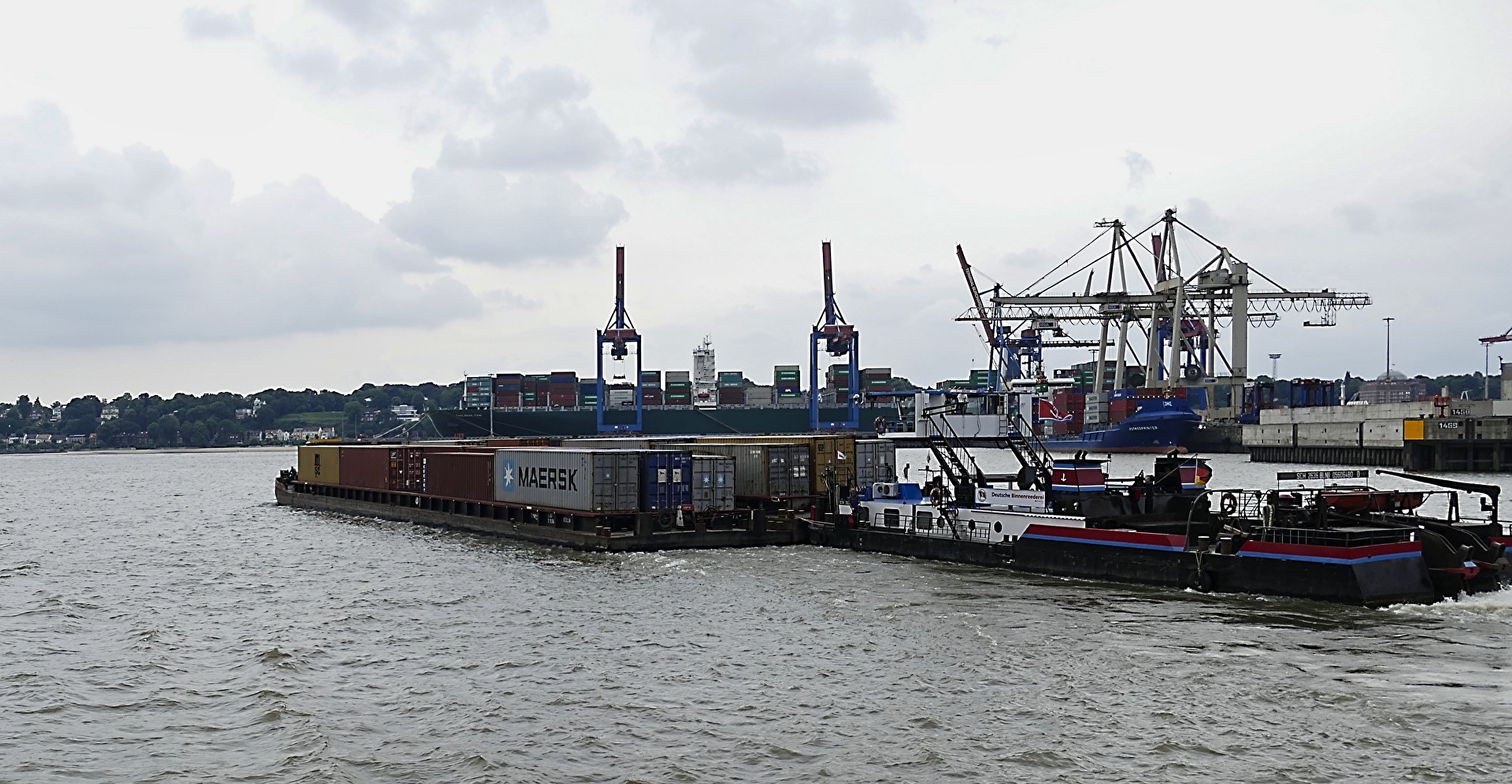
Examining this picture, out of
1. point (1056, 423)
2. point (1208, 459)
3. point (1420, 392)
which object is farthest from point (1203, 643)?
point (1420, 392)

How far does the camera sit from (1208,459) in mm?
114188

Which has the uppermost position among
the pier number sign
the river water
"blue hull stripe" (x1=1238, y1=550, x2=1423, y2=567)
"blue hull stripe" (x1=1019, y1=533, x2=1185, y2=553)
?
the pier number sign

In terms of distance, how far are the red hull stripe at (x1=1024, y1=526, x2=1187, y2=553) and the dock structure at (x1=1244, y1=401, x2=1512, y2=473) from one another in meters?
63.7

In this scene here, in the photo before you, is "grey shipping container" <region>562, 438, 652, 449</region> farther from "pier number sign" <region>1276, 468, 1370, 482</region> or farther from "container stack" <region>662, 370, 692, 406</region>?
"container stack" <region>662, 370, 692, 406</region>

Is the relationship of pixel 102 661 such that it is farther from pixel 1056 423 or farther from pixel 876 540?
pixel 1056 423

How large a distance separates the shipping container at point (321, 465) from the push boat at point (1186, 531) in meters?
39.9

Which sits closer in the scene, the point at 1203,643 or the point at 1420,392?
the point at 1203,643

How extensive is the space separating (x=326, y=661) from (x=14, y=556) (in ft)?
98.3

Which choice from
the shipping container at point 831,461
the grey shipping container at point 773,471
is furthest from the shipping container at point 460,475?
the shipping container at point 831,461

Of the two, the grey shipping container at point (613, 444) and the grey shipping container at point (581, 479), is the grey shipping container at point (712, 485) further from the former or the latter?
the grey shipping container at point (613, 444)

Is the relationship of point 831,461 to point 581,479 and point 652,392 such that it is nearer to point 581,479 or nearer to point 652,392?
point 581,479

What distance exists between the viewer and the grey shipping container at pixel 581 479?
42.2 m

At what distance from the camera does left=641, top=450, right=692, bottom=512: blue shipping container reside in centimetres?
4241

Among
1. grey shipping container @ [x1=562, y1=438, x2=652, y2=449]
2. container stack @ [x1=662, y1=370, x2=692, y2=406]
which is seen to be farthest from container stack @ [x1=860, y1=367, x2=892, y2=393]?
grey shipping container @ [x1=562, y1=438, x2=652, y2=449]
